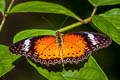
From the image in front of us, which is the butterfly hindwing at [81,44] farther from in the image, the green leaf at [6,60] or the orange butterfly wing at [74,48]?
the green leaf at [6,60]

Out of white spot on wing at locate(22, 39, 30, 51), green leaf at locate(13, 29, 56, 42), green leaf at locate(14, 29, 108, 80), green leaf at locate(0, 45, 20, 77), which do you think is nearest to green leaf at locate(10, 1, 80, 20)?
green leaf at locate(13, 29, 56, 42)

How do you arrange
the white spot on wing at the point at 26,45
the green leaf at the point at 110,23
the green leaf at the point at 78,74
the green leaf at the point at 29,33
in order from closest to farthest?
the green leaf at the point at 78,74, the green leaf at the point at 110,23, the white spot on wing at the point at 26,45, the green leaf at the point at 29,33

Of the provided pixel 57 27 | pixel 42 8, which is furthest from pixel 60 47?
pixel 57 27

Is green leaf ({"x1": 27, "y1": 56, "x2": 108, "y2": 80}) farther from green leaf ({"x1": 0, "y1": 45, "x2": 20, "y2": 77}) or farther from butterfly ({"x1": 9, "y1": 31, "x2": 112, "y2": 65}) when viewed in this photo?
green leaf ({"x1": 0, "y1": 45, "x2": 20, "y2": 77})

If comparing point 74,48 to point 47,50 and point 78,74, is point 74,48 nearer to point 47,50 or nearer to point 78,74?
point 47,50

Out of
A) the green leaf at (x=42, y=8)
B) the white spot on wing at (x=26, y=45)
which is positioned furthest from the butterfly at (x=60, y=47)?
the green leaf at (x=42, y=8)

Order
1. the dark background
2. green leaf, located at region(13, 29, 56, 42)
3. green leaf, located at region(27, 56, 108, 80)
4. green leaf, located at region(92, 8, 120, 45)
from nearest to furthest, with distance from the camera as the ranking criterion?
green leaf, located at region(27, 56, 108, 80)
green leaf, located at region(92, 8, 120, 45)
green leaf, located at region(13, 29, 56, 42)
the dark background
